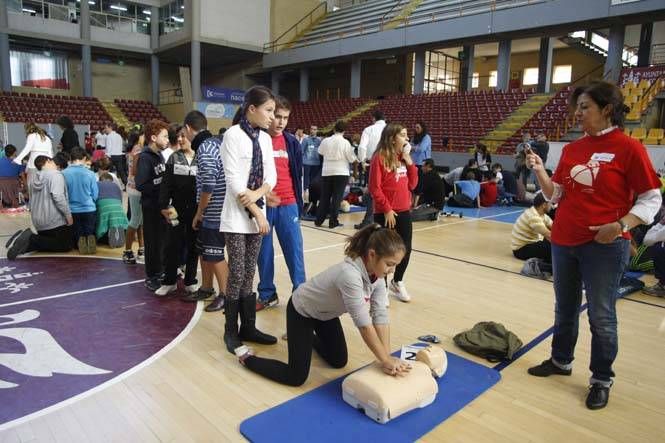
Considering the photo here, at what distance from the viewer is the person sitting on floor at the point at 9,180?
8219 millimetres

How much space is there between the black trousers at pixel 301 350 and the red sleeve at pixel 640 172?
64.5 inches

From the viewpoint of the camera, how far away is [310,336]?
8.01 ft

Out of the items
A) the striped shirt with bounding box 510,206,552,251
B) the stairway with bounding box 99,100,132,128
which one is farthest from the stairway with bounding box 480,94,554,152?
the stairway with bounding box 99,100,132,128

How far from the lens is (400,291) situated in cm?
395

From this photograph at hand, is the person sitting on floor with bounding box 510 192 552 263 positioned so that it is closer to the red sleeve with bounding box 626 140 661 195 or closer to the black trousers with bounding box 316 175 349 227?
the black trousers with bounding box 316 175 349 227

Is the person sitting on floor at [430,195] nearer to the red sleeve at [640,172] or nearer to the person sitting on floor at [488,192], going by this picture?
the person sitting on floor at [488,192]

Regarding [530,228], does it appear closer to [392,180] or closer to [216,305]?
[392,180]

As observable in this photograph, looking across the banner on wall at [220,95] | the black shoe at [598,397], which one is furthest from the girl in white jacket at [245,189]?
the banner on wall at [220,95]

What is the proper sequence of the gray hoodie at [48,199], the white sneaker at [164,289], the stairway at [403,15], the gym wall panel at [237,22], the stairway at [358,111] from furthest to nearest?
the gym wall panel at [237,22] → the stairway at [358,111] → the stairway at [403,15] → the gray hoodie at [48,199] → the white sneaker at [164,289]

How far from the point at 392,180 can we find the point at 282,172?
2.87 feet

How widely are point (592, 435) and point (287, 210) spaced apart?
7.42 feet

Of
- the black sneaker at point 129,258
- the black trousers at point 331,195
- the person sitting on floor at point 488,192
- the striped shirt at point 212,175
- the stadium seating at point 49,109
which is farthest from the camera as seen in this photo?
the stadium seating at point 49,109

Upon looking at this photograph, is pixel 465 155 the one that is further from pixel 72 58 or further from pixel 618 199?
pixel 72 58

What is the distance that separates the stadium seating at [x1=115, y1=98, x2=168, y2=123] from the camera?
2230cm
